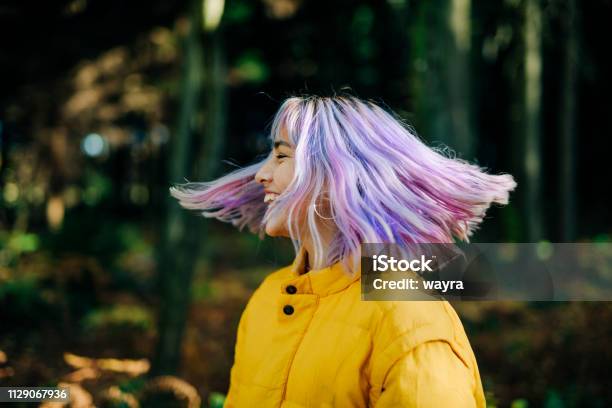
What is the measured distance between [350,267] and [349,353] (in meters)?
0.30

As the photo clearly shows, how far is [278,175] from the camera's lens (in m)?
2.06

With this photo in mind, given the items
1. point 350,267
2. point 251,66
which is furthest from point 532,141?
point 350,267

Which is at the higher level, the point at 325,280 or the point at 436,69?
the point at 436,69

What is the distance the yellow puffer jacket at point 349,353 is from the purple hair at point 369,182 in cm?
16

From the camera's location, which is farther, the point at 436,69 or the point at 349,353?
the point at 436,69

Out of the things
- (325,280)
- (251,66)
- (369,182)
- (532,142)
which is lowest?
(325,280)

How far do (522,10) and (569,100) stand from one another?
5.61 m

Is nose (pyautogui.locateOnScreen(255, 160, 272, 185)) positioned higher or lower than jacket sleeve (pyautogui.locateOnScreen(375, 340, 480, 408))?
higher

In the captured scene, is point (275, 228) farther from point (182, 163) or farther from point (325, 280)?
point (182, 163)

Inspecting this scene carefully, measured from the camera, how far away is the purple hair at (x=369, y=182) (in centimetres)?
191

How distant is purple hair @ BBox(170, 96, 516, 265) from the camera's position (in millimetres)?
1908

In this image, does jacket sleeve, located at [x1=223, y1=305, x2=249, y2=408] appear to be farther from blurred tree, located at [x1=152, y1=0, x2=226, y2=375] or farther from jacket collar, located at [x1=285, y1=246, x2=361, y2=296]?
blurred tree, located at [x1=152, y1=0, x2=226, y2=375]

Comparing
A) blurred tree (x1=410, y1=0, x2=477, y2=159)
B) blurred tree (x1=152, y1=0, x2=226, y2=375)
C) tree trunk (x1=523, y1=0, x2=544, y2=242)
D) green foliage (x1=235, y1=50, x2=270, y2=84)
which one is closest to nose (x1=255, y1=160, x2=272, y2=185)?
blurred tree (x1=410, y1=0, x2=477, y2=159)

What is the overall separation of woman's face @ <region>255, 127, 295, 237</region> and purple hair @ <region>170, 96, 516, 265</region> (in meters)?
0.03
